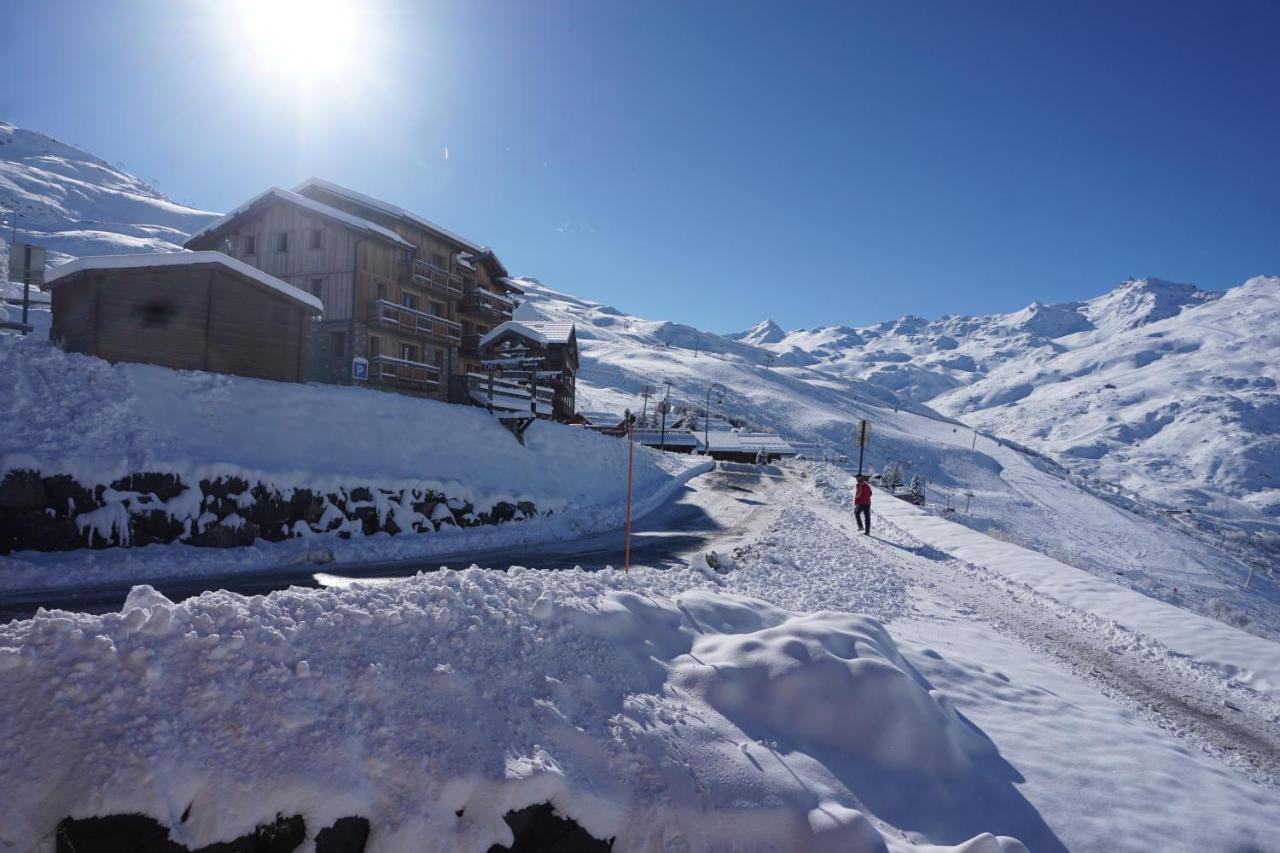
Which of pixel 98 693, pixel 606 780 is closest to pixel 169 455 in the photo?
pixel 98 693

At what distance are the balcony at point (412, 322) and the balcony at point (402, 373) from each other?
1.68m

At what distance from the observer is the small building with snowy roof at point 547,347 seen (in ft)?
120

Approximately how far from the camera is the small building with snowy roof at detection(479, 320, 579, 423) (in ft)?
120

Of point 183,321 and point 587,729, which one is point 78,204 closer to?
point 183,321

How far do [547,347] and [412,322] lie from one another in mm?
9378

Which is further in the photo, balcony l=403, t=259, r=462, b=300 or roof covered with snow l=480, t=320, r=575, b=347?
roof covered with snow l=480, t=320, r=575, b=347

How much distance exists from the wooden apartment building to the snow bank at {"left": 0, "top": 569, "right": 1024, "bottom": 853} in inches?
971

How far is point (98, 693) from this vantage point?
3.92 m

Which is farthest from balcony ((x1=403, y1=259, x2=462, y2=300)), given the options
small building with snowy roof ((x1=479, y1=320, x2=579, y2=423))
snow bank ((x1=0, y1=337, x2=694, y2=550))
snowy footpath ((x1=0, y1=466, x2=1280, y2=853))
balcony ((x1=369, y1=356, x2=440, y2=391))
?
snowy footpath ((x1=0, y1=466, x2=1280, y2=853))

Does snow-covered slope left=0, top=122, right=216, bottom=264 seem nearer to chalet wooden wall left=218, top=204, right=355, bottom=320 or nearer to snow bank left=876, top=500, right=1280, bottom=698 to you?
chalet wooden wall left=218, top=204, right=355, bottom=320

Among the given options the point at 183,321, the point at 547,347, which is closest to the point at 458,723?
the point at 183,321

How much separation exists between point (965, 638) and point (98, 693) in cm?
1176

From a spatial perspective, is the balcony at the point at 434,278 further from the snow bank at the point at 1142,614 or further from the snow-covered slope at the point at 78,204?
the snow-covered slope at the point at 78,204

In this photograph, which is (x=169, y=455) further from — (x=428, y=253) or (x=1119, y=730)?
(x=428, y=253)
